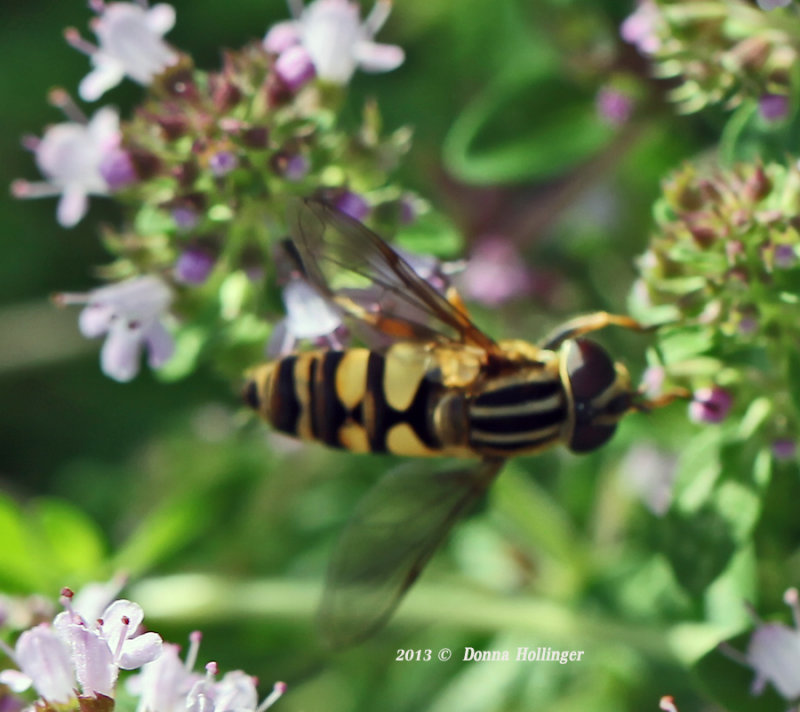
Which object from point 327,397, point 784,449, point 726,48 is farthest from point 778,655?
point 726,48

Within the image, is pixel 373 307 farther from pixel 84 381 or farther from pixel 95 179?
pixel 84 381

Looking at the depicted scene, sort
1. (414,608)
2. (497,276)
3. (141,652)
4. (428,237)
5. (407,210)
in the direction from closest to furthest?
(141,652) < (407,210) < (428,237) < (414,608) < (497,276)

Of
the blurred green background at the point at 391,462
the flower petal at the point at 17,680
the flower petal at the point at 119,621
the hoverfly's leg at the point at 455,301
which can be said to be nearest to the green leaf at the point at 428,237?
the hoverfly's leg at the point at 455,301


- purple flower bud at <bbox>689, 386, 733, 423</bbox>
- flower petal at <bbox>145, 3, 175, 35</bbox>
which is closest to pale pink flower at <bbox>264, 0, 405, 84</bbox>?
flower petal at <bbox>145, 3, 175, 35</bbox>

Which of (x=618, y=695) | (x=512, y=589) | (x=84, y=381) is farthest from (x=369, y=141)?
(x=84, y=381)

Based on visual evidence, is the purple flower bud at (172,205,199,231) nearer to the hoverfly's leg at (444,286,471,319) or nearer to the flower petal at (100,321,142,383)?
the flower petal at (100,321,142,383)

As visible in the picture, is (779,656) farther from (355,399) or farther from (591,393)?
(355,399)
